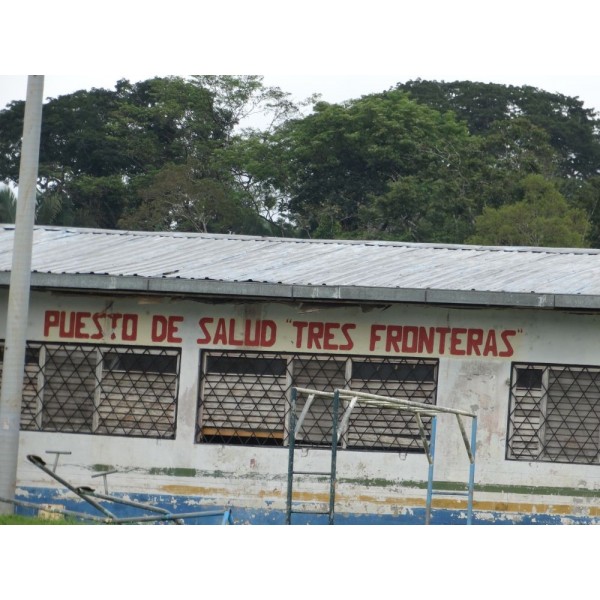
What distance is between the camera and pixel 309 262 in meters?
15.6

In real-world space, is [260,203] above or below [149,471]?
above

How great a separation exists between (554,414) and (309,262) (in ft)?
11.5

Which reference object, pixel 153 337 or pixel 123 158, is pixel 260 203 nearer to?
pixel 123 158

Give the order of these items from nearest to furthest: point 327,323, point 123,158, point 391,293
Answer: point 391,293, point 327,323, point 123,158

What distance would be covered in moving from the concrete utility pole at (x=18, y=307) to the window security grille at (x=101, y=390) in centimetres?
160

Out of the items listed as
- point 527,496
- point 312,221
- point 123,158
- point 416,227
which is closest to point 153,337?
point 527,496

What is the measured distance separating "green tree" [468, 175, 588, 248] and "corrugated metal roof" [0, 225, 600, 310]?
724 inches

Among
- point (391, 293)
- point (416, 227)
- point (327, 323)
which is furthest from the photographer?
point (416, 227)

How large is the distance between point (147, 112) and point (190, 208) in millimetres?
6414

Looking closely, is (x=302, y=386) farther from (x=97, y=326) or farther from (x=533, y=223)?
(x=533, y=223)

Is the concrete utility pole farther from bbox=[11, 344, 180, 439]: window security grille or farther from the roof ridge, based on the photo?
the roof ridge

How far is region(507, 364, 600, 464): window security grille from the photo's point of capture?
1402cm

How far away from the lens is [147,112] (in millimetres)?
46406

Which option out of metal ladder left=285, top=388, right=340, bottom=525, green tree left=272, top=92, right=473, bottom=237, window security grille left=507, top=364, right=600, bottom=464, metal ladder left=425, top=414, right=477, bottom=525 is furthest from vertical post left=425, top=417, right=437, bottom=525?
green tree left=272, top=92, right=473, bottom=237
